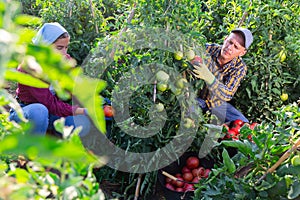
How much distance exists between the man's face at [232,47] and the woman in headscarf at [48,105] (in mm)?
953

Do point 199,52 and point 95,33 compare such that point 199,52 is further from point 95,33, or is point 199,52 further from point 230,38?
point 95,33

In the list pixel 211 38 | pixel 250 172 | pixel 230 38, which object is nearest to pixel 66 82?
pixel 250 172

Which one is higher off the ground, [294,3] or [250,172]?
[294,3]

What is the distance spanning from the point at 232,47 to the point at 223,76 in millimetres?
219

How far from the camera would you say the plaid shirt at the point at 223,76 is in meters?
2.58

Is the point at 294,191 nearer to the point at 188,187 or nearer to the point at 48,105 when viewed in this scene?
the point at 188,187

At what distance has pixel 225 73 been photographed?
277cm

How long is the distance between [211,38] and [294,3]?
0.61 m

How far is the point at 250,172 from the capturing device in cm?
145

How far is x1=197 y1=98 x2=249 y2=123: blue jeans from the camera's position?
2580 mm

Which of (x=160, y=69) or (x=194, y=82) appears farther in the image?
(x=194, y=82)

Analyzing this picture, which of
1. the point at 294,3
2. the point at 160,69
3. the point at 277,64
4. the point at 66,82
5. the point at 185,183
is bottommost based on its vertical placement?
the point at 185,183

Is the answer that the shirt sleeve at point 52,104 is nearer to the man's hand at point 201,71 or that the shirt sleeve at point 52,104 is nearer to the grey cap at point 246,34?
the man's hand at point 201,71

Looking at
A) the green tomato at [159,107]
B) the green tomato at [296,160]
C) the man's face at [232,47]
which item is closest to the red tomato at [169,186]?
the green tomato at [159,107]
